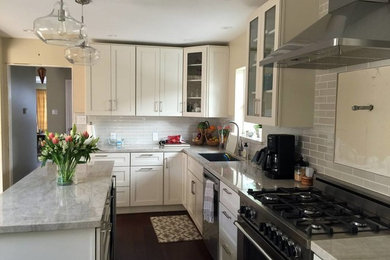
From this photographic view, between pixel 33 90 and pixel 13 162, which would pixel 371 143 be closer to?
pixel 13 162

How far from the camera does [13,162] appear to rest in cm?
518

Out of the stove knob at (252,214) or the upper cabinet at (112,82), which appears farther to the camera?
the upper cabinet at (112,82)

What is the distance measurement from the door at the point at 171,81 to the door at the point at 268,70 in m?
2.16

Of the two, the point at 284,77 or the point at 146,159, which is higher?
the point at 284,77

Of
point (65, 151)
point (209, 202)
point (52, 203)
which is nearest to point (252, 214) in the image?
point (209, 202)

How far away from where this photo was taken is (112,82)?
15.0ft

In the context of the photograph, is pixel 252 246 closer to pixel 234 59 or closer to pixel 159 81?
pixel 234 59

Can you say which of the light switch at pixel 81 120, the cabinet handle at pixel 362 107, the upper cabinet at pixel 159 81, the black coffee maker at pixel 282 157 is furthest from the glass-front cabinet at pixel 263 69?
the light switch at pixel 81 120

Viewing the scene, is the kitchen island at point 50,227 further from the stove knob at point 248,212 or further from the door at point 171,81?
the door at point 171,81

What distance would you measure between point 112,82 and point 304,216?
3551 mm

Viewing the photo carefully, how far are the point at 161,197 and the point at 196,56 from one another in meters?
2.08

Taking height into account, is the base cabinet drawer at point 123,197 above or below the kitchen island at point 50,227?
below

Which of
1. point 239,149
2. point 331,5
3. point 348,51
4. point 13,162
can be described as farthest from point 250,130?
point 13,162

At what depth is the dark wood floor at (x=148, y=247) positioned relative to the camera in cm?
327
